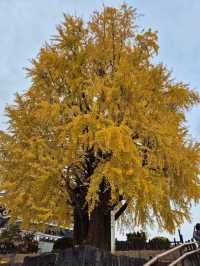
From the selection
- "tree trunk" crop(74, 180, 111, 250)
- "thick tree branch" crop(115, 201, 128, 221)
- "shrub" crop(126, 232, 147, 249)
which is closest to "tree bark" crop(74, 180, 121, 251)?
"tree trunk" crop(74, 180, 111, 250)

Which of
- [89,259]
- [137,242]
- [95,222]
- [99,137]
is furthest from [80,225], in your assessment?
[89,259]

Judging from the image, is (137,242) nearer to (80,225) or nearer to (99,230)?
(80,225)

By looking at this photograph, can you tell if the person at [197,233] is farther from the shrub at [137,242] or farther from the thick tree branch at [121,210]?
the shrub at [137,242]

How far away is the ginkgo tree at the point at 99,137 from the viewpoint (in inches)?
353

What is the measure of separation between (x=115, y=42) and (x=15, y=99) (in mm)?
4523

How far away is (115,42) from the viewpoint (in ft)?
39.8

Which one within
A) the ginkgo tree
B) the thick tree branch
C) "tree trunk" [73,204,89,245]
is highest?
the ginkgo tree

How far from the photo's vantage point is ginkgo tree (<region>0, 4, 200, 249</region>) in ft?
29.4

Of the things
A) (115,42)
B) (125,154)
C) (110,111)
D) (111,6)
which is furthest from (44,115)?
(111,6)

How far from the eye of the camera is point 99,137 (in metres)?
8.59

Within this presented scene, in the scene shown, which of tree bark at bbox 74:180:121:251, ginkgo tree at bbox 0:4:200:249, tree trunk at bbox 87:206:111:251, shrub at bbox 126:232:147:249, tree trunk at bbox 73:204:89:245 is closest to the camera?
ginkgo tree at bbox 0:4:200:249

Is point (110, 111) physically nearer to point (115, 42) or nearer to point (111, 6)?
point (115, 42)

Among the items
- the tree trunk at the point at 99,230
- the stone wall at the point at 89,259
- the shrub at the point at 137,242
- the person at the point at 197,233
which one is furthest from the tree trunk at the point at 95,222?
the stone wall at the point at 89,259

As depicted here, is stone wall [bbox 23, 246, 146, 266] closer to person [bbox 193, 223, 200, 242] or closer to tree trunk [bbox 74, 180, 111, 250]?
person [bbox 193, 223, 200, 242]
